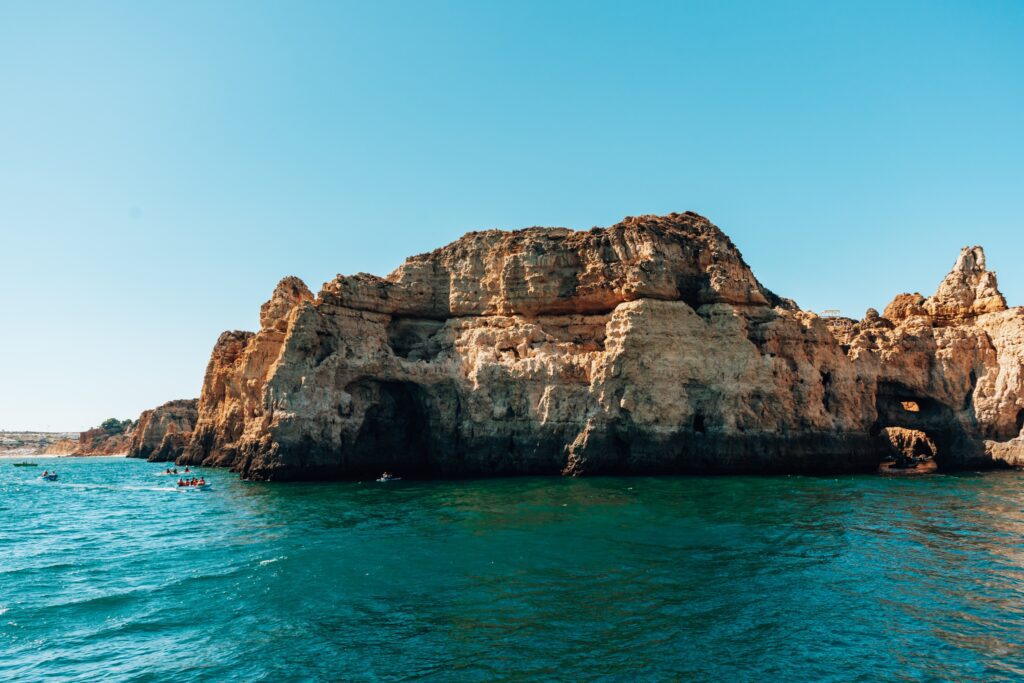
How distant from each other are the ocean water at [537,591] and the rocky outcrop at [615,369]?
8.45 m

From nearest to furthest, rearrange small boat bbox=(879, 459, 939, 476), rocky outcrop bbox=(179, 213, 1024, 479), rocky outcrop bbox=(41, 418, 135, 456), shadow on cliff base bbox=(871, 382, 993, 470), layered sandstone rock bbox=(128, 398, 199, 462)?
rocky outcrop bbox=(179, 213, 1024, 479)
small boat bbox=(879, 459, 939, 476)
shadow on cliff base bbox=(871, 382, 993, 470)
layered sandstone rock bbox=(128, 398, 199, 462)
rocky outcrop bbox=(41, 418, 135, 456)

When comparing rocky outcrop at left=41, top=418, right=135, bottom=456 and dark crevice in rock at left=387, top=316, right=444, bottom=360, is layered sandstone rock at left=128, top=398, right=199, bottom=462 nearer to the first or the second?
rocky outcrop at left=41, top=418, right=135, bottom=456

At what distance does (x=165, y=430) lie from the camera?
9175 cm

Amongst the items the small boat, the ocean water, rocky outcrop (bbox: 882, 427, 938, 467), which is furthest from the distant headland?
the ocean water

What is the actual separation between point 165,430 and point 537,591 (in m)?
93.2

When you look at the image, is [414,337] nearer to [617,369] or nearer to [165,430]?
[617,369]

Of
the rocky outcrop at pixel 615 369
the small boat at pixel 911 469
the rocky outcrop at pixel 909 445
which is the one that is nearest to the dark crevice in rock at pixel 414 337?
the rocky outcrop at pixel 615 369

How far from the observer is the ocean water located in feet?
36.0

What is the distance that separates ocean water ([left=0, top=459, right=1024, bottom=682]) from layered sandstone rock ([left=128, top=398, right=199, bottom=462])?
61279 millimetres

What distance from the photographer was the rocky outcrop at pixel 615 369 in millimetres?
35219

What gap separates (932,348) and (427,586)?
1470 inches

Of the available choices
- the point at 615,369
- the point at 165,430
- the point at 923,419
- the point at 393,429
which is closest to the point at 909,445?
the point at 923,419

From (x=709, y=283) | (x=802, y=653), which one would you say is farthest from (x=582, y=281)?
(x=802, y=653)

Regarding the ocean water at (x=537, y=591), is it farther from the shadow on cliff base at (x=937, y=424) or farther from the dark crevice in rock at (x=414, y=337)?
the dark crevice in rock at (x=414, y=337)
